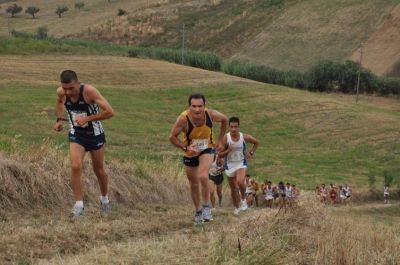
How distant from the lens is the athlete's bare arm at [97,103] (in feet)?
33.8

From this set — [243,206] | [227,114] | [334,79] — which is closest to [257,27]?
[334,79]

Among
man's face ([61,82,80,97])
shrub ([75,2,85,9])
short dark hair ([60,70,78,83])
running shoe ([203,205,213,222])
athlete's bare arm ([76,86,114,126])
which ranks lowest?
running shoe ([203,205,213,222])

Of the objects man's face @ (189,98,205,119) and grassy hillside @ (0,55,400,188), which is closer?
man's face @ (189,98,205,119)

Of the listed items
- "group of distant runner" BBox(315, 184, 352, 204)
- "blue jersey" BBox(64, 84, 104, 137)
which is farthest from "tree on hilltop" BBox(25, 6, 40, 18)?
"blue jersey" BBox(64, 84, 104, 137)

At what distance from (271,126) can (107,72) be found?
18.0 m

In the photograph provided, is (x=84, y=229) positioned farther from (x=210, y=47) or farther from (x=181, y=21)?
(x=181, y=21)

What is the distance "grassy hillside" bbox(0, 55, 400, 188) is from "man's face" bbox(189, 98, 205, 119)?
22.4 meters

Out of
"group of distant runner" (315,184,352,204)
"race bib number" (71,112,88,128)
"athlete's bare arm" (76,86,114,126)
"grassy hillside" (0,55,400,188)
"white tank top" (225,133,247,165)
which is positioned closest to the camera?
→ "athlete's bare arm" (76,86,114,126)

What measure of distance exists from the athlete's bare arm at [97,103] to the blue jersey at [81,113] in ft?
0.23

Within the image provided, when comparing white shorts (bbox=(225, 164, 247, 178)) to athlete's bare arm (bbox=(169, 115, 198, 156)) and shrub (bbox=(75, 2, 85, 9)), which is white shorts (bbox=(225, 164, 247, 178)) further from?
shrub (bbox=(75, 2, 85, 9))

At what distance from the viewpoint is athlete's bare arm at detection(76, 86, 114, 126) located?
10.3 metres

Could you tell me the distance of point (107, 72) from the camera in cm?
6319

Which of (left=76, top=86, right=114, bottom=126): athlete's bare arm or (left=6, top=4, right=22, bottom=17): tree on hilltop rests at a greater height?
(left=6, top=4, right=22, bottom=17): tree on hilltop

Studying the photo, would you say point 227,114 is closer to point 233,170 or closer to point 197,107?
point 233,170
